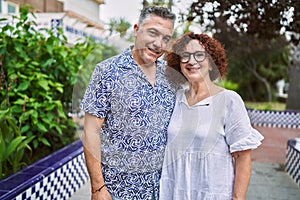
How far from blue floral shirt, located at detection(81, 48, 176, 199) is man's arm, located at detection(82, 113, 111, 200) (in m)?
0.03

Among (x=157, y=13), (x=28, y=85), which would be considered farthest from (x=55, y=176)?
(x=157, y=13)

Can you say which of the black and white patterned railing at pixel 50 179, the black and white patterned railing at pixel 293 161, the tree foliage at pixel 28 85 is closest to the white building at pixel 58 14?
the tree foliage at pixel 28 85

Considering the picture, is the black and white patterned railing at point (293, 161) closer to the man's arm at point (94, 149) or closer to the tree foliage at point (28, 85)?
the tree foliage at point (28, 85)

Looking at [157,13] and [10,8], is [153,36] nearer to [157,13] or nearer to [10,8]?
[157,13]

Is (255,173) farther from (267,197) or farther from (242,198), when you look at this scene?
(242,198)

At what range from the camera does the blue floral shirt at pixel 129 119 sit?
133 cm

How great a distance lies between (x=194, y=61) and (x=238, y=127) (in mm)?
288

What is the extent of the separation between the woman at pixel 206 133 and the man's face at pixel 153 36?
0.09 meters

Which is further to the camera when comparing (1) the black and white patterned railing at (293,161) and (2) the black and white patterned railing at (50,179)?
(1) the black and white patterned railing at (293,161)

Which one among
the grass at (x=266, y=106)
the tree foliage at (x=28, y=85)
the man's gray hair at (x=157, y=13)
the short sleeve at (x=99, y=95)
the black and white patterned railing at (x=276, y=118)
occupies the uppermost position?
the man's gray hair at (x=157, y=13)

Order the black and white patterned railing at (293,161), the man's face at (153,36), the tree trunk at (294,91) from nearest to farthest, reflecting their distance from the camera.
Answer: the man's face at (153,36)
the black and white patterned railing at (293,161)
the tree trunk at (294,91)

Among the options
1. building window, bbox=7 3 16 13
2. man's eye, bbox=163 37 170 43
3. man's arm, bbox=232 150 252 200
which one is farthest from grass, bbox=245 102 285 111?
man's eye, bbox=163 37 170 43

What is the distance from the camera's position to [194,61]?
1366 mm

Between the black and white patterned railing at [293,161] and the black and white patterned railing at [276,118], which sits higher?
the black and white patterned railing at [293,161]
